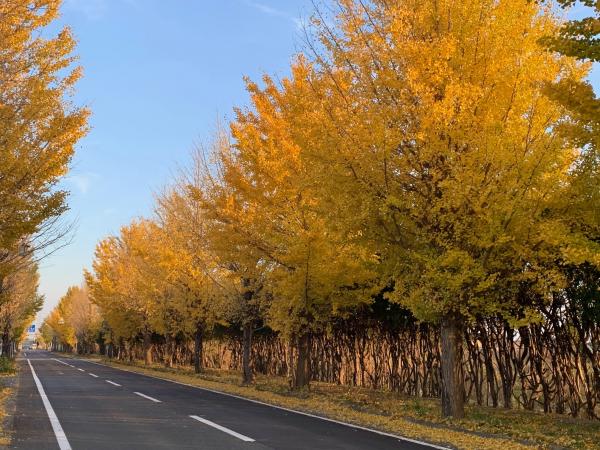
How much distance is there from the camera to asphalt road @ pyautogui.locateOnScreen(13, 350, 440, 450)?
833 centimetres

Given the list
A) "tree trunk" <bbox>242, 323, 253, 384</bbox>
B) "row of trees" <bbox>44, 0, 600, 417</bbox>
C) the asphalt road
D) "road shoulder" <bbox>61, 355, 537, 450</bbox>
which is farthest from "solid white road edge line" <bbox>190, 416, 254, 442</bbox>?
"tree trunk" <bbox>242, 323, 253, 384</bbox>

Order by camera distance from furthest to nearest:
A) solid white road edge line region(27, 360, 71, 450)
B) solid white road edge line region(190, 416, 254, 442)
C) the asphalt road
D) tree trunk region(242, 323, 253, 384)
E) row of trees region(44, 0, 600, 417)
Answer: tree trunk region(242, 323, 253, 384)
row of trees region(44, 0, 600, 417)
solid white road edge line region(190, 416, 254, 442)
the asphalt road
solid white road edge line region(27, 360, 71, 450)

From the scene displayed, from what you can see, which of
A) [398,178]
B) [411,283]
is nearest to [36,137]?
[398,178]

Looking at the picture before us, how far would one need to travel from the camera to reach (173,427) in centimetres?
1004

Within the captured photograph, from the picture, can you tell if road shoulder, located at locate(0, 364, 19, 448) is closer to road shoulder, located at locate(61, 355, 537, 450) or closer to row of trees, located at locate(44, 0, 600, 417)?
road shoulder, located at locate(61, 355, 537, 450)

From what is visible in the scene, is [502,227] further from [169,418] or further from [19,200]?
[19,200]

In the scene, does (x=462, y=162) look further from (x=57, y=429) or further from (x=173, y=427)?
(x=57, y=429)

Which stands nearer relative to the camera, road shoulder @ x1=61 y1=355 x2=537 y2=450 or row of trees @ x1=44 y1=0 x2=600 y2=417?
road shoulder @ x1=61 y1=355 x2=537 y2=450

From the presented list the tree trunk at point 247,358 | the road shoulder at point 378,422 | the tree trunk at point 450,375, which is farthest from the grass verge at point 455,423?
the tree trunk at point 247,358

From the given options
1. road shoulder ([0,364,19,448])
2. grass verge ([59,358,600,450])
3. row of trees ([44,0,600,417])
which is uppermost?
row of trees ([44,0,600,417])

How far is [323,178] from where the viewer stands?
11.5m

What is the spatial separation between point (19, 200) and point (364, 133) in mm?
6674

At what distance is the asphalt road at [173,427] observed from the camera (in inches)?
328

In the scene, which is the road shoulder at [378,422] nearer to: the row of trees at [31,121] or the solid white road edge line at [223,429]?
the solid white road edge line at [223,429]
